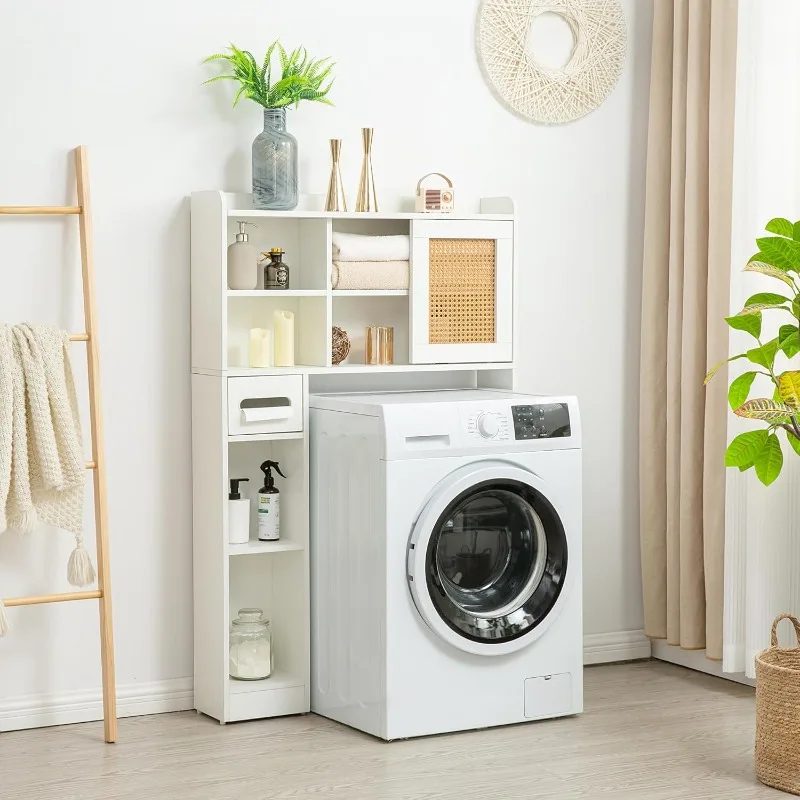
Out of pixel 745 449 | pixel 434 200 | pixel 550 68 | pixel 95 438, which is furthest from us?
pixel 550 68

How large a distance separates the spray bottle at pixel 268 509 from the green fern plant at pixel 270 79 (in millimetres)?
983

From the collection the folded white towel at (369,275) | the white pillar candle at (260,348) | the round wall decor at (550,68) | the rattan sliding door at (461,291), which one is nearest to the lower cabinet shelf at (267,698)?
the white pillar candle at (260,348)

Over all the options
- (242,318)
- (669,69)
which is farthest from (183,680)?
(669,69)

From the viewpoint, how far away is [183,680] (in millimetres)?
3484

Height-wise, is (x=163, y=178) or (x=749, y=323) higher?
(x=163, y=178)

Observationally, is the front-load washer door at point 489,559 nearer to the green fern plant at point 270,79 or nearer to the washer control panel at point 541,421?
the washer control panel at point 541,421

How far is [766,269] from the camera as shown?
294cm

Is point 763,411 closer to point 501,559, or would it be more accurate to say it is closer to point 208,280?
point 501,559

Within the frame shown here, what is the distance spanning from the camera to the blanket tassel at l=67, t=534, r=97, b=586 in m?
3.15

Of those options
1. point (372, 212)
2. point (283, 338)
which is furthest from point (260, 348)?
point (372, 212)

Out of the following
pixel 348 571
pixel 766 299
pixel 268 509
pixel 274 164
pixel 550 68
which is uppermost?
pixel 550 68

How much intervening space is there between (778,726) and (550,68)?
6.75 ft

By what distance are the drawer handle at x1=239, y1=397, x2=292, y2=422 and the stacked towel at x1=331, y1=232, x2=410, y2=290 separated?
1.15ft

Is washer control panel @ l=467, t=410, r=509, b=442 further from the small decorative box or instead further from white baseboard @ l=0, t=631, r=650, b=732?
white baseboard @ l=0, t=631, r=650, b=732
